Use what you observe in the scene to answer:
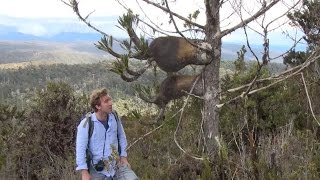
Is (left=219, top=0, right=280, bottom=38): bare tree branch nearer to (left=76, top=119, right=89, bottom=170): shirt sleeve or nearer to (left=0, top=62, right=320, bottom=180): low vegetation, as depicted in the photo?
(left=0, top=62, right=320, bottom=180): low vegetation

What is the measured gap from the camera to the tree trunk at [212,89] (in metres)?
5.61

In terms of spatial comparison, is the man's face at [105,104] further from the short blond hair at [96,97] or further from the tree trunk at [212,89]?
the tree trunk at [212,89]

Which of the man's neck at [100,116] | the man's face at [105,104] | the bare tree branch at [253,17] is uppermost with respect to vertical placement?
the bare tree branch at [253,17]

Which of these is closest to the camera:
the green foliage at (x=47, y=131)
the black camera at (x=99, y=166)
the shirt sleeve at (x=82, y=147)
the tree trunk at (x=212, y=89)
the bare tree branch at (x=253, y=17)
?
the shirt sleeve at (x=82, y=147)

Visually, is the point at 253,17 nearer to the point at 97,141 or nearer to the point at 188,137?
the point at 97,141

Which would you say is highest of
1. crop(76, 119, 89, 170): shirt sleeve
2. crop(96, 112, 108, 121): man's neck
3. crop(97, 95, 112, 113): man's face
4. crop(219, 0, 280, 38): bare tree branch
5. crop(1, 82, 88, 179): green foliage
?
crop(219, 0, 280, 38): bare tree branch

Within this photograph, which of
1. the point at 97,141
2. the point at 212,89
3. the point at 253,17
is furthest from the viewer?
the point at 212,89

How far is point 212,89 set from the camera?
573 centimetres

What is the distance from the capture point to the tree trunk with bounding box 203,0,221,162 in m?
5.61

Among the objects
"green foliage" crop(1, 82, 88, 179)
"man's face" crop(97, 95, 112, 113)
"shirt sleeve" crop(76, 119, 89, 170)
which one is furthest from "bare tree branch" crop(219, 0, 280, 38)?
"green foliage" crop(1, 82, 88, 179)

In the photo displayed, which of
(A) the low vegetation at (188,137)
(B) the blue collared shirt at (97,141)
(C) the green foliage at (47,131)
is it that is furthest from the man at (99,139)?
(C) the green foliage at (47,131)

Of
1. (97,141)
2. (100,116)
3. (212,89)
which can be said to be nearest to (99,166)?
(97,141)

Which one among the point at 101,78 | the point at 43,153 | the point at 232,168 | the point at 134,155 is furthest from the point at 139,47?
the point at 101,78

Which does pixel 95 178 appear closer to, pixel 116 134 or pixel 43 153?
pixel 116 134
